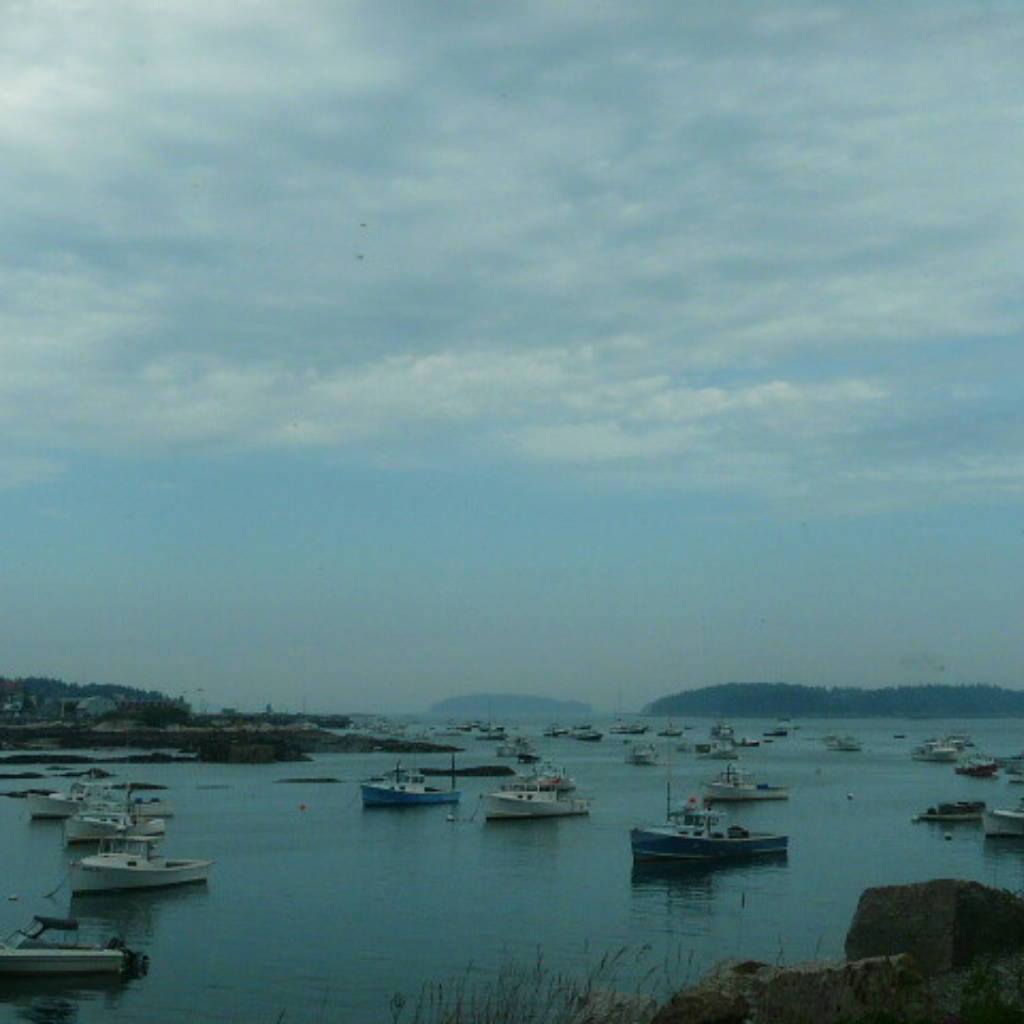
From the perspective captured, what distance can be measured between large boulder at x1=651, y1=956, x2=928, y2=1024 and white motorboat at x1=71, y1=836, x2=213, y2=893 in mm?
31735

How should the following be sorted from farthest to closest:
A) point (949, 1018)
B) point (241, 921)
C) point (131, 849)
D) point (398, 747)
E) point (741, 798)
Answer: point (398, 747) → point (741, 798) → point (131, 849) → point (241, 921) → point (949, 1018)

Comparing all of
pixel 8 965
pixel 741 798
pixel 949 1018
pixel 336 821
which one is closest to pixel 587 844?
pixel 336 821

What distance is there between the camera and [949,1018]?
13078mm

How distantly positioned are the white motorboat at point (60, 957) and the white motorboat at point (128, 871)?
12.2m

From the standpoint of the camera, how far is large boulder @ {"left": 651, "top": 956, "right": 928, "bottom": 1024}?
52.0 feet

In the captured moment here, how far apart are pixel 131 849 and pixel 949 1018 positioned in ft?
136

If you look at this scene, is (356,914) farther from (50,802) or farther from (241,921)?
(50,802)

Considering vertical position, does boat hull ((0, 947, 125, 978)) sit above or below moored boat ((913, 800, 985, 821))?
above

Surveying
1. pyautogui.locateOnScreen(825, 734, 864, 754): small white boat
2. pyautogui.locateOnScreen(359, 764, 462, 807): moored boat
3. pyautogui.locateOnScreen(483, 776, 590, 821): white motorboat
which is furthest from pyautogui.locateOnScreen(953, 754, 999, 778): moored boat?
pyautogui.locateOnScreen(359, 764, 462, 807): moored boat

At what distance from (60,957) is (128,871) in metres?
14.0

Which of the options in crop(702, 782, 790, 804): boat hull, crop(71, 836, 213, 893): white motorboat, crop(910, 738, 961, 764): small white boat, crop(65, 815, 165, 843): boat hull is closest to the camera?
crop(71, 836, 213, 893): white motorboat

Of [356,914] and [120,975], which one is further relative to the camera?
[356,914]

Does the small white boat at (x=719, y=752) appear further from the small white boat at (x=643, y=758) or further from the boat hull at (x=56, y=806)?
the boat hull at (x=56, y=806)

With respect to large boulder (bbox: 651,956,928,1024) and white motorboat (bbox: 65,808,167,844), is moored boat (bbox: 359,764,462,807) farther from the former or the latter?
large boulder (bbox: 651,956,928,1024)
